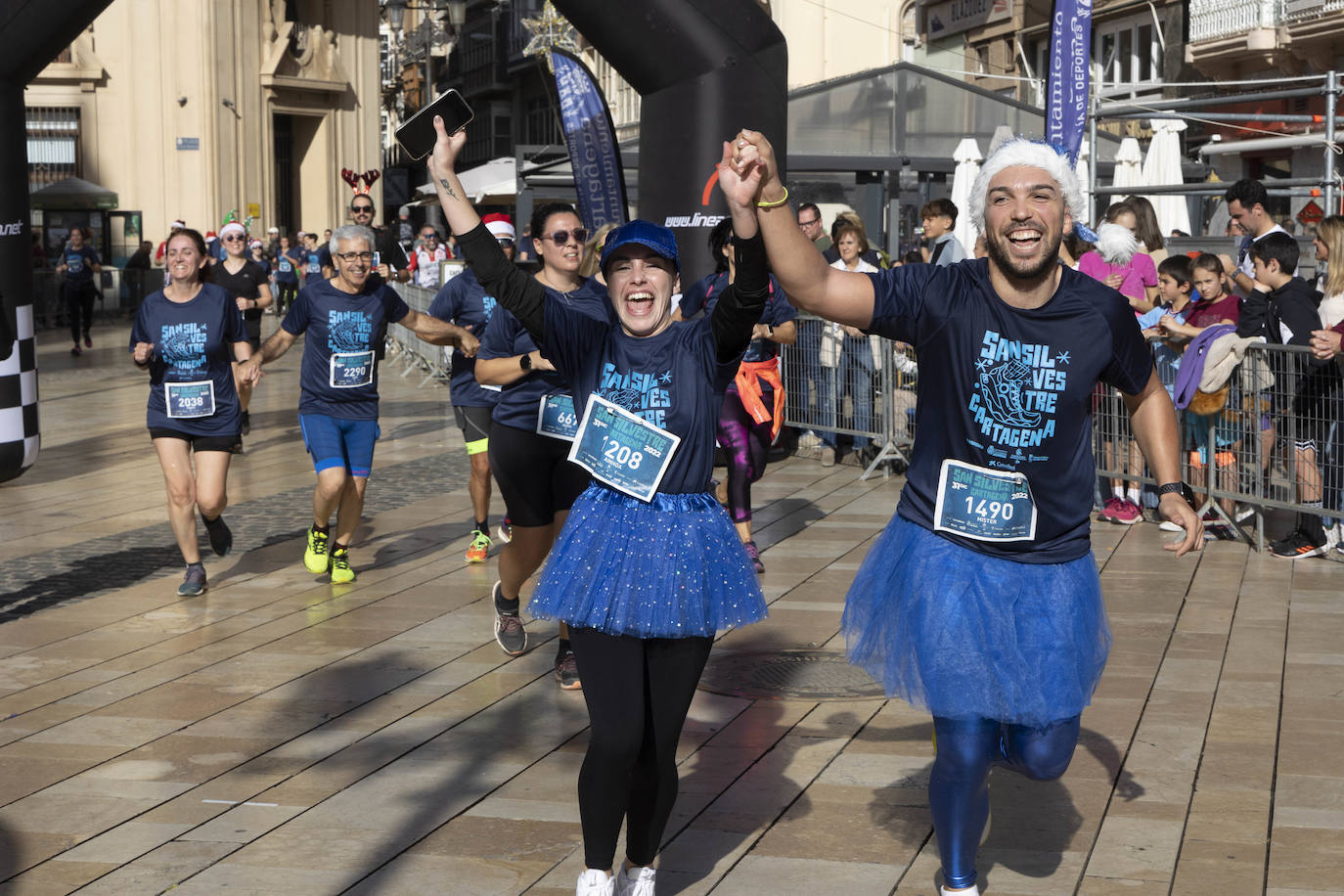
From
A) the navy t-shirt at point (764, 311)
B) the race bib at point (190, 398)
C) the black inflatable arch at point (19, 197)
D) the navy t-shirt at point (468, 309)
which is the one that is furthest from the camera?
the navy t-shirt at point (468, 309)

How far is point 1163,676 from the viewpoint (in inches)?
262

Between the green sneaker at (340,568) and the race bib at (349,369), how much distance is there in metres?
0.88

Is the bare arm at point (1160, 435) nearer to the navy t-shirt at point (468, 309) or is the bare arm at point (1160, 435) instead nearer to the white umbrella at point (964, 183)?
the navy t-shirt at point (468, 309)

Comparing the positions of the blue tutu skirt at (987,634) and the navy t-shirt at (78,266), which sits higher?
the navy t-shirt at (78,266)

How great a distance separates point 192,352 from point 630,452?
4.98 meters

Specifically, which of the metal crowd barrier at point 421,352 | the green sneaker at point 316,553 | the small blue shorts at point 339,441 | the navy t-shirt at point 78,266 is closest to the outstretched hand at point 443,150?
the small blue shorts at point 339,441

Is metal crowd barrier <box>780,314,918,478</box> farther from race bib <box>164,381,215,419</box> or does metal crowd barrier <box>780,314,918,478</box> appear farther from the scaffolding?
race bib <box>164,381,215,419</box>

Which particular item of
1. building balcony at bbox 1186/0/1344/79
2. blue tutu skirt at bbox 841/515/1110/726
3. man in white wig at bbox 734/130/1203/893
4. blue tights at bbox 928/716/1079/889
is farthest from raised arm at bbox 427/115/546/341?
building balcony at bbox 1186/0/1344/79

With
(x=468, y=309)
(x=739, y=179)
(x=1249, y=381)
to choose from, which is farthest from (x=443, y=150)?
(x=1249, y=381)

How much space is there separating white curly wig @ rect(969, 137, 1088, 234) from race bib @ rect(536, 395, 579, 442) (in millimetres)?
2659

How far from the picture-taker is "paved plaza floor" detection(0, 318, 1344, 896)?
458cm

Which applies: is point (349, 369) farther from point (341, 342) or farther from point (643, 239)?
point (643, 239)

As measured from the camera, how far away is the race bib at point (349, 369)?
870 cm

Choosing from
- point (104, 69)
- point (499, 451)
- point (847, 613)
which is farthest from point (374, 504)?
point (104, 69)
